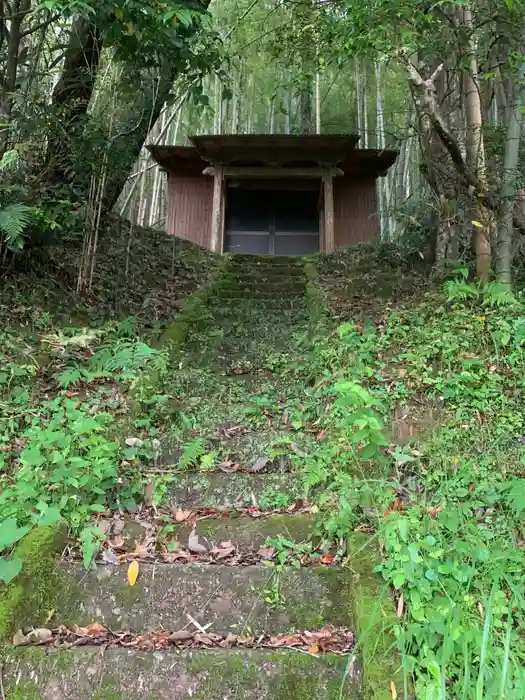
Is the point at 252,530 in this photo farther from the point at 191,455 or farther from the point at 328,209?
the point at 328,209

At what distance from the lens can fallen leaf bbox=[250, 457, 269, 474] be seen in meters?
3.41

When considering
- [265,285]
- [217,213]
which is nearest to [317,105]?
[217,213]

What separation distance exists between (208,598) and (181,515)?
0.61 meters

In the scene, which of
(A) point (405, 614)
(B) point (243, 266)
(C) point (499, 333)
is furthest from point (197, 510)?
(B) point (243, 266)

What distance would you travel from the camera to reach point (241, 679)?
6.58 feet

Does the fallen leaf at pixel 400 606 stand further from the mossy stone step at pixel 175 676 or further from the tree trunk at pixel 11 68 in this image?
the tree trunk at pixel 11 68

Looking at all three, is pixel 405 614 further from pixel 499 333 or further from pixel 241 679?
pixel 499 333

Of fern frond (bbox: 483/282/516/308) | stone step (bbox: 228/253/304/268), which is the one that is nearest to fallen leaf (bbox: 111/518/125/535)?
fern frond (bbox: 483/282/516/308)

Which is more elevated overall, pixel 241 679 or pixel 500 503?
pixel 500 503

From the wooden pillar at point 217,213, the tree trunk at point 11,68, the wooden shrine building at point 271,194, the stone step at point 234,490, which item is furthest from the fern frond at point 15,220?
the wooden shrine building at point 271,194

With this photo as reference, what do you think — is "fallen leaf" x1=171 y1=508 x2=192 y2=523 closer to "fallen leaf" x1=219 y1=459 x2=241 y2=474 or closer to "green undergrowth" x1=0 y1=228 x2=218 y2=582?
"green undergrowth" x1=0 y1=228 x2=218 y2=582

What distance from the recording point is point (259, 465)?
343 centimetres

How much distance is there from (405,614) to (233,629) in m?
0.73

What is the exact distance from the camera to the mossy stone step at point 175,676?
199cm
